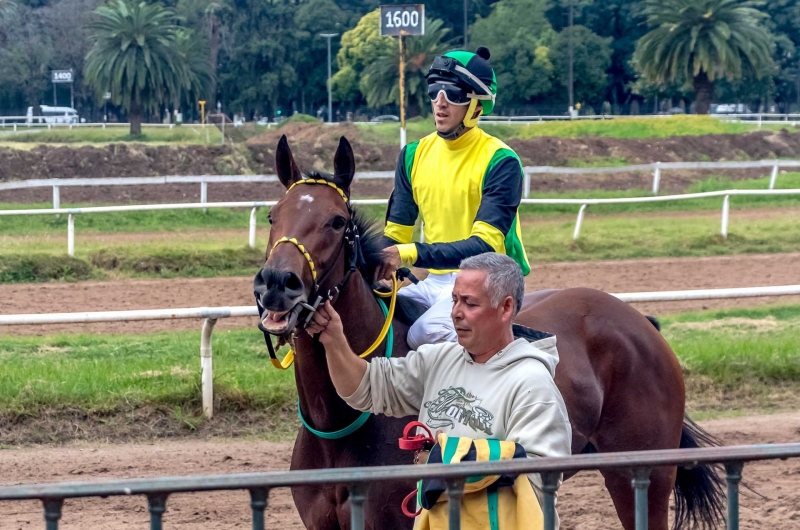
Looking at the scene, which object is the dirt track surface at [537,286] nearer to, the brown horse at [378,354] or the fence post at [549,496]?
the brown horse at [378,354]

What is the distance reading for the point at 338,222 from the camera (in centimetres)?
323

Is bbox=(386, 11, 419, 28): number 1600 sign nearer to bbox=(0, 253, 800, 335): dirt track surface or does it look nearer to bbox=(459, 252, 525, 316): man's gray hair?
bbox=(0, 253, 800, 335): dirt track surface

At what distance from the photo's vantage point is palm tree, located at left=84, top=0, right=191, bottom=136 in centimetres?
3622

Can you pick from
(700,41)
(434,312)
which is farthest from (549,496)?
(700,41)

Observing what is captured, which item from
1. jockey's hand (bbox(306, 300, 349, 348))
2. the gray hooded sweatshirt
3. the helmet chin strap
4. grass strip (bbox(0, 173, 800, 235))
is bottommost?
grass strip (bbox(0, 173, 800, 235))

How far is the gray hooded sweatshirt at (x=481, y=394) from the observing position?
8.25ft

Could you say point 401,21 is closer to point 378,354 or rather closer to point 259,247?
point 259,247

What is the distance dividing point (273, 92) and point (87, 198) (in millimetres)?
35939

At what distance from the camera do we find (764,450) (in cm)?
236

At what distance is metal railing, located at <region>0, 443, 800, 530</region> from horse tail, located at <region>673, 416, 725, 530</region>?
2022 millimetres

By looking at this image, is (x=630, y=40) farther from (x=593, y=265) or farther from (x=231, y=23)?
(x=593, y=265)

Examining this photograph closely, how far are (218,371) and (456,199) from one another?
13.3 ft

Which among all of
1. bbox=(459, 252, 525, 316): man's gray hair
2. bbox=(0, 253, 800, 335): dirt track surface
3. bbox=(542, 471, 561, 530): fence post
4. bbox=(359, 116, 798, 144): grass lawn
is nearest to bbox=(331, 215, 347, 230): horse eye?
bbox=(459, 252, 525, 316): man's gray hair

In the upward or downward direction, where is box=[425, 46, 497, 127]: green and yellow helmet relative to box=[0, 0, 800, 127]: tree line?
downward
